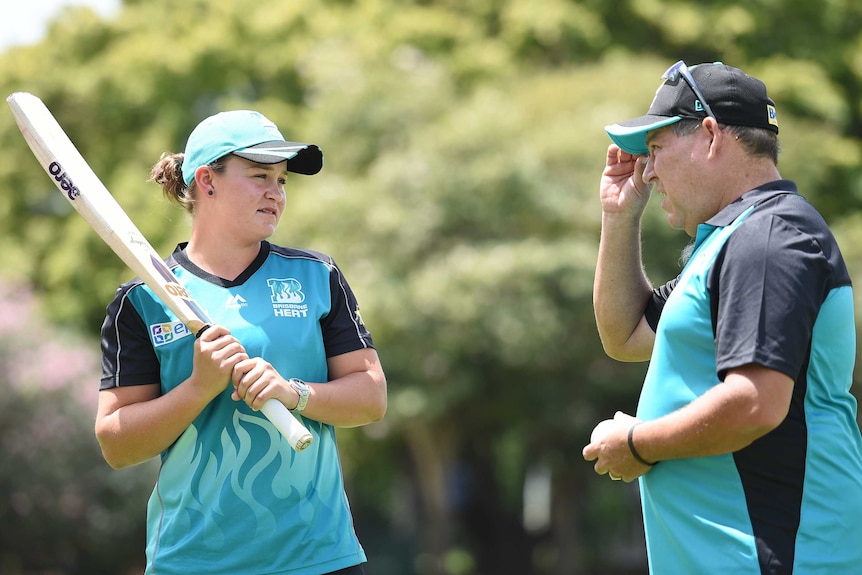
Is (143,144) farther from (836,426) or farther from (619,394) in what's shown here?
(836,426)

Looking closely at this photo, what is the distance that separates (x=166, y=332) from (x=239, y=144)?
0.62 meters

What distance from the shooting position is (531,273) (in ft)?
49.6

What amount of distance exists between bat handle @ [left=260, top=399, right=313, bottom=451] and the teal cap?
0.76 meters

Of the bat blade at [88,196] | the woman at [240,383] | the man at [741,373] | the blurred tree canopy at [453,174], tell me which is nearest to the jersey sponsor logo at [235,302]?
the woman at [240,383]

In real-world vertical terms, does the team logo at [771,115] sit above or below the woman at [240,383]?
above

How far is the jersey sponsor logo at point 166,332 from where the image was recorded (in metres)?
3.32

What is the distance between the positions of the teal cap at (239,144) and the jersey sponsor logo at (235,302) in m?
0.42

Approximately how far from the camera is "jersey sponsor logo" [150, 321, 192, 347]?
10.9 feet

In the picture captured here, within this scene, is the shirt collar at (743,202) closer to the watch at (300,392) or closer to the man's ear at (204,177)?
the watch at (300,392)

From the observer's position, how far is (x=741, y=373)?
262 centimetres

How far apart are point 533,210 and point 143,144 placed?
8.08 meters

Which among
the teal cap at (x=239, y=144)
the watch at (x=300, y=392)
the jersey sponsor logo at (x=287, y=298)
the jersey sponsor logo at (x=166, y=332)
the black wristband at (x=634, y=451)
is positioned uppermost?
the teal cap at (x=239, y=144)

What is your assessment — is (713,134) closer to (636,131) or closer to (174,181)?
(636,131)

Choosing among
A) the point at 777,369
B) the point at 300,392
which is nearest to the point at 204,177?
the point at 300,392
